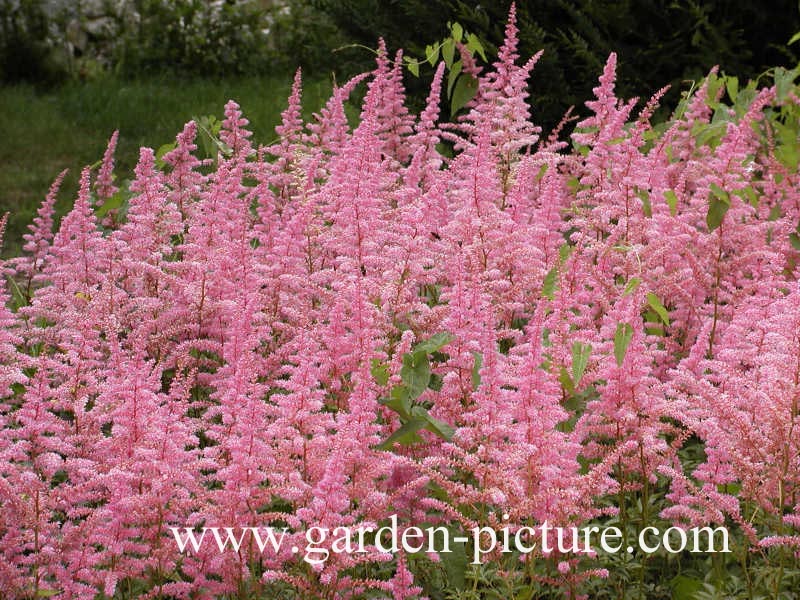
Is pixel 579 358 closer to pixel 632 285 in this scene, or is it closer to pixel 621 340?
pixel 621 340

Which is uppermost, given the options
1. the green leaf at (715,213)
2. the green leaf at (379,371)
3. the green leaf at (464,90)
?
the green leaf at (464,90)

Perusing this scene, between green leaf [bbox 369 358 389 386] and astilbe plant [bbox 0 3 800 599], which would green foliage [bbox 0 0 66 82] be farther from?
green leaf [bbox 369 358 389 386]

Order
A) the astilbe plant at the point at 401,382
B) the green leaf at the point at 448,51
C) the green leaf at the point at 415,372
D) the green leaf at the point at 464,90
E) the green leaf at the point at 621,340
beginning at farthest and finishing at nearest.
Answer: the green leaf at the point at 464,90 < the green leaf at the point at 448,51 < the green leaf at the point at 415,372 < the green leaf at the point at 621,340 < the astilbe plant at the point at 401,382

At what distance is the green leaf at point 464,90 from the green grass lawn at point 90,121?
4727 mm

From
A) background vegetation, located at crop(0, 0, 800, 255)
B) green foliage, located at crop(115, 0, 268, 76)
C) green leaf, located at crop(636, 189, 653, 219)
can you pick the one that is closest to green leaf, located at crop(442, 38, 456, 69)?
background vegetation, located at crop(0, 0, 800, 255)

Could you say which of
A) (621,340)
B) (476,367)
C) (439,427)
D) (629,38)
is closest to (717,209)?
(621,340)

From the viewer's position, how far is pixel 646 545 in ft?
10.7

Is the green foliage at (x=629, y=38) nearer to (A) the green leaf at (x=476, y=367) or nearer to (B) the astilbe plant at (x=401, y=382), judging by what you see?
(B) the astilbe plant at (x=401, y=382)

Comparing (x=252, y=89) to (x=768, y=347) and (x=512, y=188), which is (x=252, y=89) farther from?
(x=768, y=347)

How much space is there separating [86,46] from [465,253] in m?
12.9

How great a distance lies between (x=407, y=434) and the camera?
307 cm

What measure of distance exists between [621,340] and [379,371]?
679 mm

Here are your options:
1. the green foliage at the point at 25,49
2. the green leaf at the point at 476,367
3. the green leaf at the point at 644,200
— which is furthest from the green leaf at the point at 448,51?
the green foliage at the point at 25,49

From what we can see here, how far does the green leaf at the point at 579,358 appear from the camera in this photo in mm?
2920
